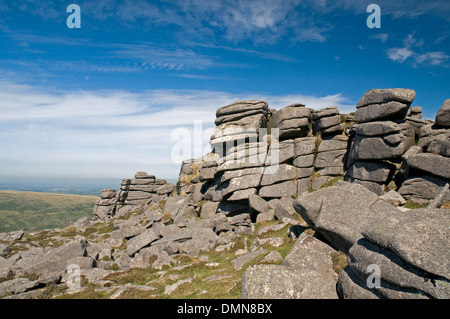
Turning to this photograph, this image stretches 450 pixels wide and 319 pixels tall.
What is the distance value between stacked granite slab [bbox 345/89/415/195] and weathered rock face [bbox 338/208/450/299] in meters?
23.4

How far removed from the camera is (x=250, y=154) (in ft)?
143

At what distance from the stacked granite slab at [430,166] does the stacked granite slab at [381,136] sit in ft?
8.81

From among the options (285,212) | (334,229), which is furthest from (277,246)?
(285,212)

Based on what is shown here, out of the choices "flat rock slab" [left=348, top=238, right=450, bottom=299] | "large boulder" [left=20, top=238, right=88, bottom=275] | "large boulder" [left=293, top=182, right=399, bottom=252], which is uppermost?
"large boulder" [left=293, top=182, right=399, bottom=252]

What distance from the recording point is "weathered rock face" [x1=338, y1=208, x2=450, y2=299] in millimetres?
8930

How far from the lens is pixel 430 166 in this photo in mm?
26266

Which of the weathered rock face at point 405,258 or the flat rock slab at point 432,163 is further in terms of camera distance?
the flat rock slab at point 432,163

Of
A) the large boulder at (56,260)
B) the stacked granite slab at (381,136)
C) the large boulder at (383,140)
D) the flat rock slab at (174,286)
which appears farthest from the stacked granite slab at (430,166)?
the large boulder at (56,260)

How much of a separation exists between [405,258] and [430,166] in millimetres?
22831

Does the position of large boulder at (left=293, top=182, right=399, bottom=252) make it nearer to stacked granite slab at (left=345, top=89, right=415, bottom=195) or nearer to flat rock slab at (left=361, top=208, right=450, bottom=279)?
flat rock slab at (left=361, top=208, right=450, bottom=279)

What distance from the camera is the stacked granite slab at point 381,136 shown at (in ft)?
103

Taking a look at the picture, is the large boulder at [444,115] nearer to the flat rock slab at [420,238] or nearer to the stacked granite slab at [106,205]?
the flat rock slab at [420,238]

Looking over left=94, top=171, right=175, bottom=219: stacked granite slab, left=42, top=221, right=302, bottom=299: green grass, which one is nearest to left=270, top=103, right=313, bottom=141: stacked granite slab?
left=42, top=221, right=302, bottom=299: green grass
